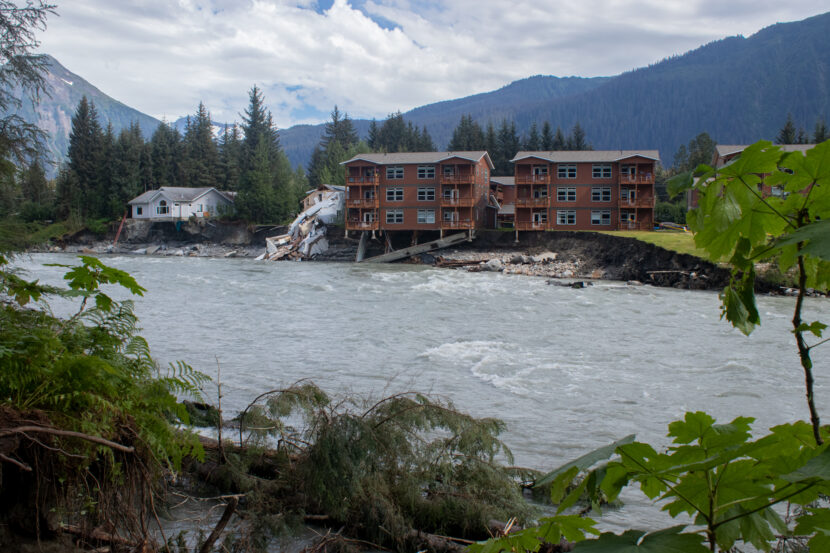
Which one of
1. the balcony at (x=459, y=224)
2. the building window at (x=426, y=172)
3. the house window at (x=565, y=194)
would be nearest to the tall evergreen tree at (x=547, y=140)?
the house window at (x=565, y=194)

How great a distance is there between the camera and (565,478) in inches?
52.4

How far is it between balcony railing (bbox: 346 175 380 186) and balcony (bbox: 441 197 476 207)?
22.4 feet

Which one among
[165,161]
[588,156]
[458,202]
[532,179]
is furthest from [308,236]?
[165,161]

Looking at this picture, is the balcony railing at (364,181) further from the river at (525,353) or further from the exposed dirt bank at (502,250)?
the river at (525,353)

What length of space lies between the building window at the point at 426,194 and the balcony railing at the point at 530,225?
Answer: 8596 mm

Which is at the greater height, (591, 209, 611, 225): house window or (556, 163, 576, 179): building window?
(556, 163, 576, 179): building window

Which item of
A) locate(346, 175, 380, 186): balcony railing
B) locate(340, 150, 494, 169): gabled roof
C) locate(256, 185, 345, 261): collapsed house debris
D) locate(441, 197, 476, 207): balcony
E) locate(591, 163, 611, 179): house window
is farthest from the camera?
locate(256, 185, 345, 261): collapsed house debris

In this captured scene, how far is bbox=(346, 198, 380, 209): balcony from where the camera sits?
57.9 meters

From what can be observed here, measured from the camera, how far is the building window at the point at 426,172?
57438mm

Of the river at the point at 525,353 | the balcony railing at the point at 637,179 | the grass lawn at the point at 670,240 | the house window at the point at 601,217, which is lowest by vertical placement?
the river at the point at 525,353

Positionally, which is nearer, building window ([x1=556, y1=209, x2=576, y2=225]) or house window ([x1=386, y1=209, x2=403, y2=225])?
building window ([x1=556, y1=209, x2=576, y2=225])

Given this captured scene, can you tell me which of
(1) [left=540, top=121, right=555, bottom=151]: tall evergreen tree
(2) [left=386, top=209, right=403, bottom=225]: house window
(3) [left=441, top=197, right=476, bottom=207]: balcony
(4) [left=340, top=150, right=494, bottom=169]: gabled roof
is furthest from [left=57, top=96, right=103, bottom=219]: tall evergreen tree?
(1) [left=540, top=121, right=555, bottom=151]: tall evergreen tree

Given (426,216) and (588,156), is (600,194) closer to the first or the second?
(588,156)

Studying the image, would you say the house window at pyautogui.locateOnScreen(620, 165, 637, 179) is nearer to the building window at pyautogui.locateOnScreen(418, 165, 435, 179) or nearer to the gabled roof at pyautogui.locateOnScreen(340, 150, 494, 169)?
the gabled roof at pyautogui.locateOnScreen(340, 150, 494, 169)
